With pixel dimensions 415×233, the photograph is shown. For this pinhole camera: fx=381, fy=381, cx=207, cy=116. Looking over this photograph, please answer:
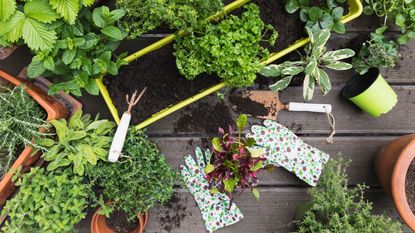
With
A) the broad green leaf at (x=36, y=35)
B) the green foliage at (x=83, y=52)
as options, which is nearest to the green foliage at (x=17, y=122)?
the green foliage at (x=83, y=52)

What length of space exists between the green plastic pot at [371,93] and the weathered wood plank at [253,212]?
0.37 metres

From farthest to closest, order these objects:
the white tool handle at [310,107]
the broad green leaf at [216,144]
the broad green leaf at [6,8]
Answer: the white tool handle at [310,107]
the broad green leaf at [216,144]
the broad green leaf at [6,8]

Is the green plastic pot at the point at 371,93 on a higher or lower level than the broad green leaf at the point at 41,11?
lower

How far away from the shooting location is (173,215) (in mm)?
1649

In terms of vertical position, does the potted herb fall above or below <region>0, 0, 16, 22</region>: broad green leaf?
below

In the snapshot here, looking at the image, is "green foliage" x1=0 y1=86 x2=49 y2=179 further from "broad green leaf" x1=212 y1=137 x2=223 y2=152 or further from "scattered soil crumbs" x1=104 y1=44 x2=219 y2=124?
"broad green leaf" x1=212 y1=137 x2=223 y2=152

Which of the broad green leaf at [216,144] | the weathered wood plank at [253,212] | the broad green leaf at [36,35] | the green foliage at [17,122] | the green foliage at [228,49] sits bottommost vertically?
the weathered wood plank at [253,212]

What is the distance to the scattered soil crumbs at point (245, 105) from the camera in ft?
5.36

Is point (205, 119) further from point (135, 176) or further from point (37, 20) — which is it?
point (37, 20)

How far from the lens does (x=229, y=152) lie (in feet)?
4.68

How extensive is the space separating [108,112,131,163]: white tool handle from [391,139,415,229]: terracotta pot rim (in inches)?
40.1

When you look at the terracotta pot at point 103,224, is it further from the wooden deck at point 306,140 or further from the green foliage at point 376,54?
the green foliage at point 376,54

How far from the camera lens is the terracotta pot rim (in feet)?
4.61

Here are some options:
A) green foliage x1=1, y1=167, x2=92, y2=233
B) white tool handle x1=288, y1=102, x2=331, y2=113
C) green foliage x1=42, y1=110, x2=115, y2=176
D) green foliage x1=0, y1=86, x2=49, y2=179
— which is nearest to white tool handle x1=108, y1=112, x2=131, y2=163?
green foliage x1=42, y1=110, x2=115, y2=176
